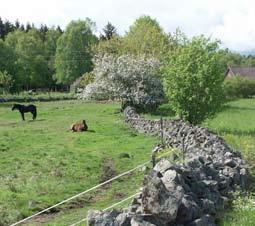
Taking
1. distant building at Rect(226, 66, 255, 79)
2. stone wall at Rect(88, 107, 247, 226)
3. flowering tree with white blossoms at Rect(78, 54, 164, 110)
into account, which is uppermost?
distant building at Rect(226, 66, 255, 79)

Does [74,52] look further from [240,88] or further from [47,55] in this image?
[240,88]

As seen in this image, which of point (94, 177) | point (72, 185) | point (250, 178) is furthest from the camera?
point (94, 177)

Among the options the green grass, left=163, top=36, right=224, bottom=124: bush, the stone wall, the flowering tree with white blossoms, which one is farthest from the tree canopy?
the stone wall

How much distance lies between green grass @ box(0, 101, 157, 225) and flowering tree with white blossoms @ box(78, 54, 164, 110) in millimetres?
8791

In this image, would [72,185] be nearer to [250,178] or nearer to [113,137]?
[250,178]

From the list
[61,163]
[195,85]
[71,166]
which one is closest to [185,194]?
[71,166]

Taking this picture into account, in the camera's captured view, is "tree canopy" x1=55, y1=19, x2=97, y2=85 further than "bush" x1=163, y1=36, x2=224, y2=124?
Yes

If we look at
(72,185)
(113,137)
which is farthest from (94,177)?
(113,137)

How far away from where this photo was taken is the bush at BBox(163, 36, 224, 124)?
3152 cm

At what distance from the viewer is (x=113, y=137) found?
29.0 meters

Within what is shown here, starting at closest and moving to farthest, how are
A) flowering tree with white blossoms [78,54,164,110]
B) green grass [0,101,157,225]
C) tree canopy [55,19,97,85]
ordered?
green grass [0,101,157,225] → flowering tree with white blossoms [78,54,164,110] → tree canopy [55,19,97,85]

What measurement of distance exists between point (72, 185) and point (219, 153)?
4756 mm

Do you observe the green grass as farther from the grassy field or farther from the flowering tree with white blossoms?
the flowering tree with white blossoms

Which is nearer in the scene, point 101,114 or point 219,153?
point 219,153
